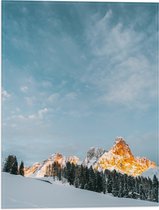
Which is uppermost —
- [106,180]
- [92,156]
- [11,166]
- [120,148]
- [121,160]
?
[11,166]

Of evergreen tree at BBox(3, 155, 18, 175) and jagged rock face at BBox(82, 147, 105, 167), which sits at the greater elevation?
evergreen tree at BBox(3, 155, 18, 175)

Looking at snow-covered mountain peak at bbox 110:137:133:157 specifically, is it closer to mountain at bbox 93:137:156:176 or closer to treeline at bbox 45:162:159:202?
mountain at bbox 93:137:156:176

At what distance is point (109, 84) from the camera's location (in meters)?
6.17

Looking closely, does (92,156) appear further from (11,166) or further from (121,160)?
(11,166)

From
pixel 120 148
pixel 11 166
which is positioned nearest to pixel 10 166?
pixel 11 166

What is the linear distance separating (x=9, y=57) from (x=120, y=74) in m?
2.38

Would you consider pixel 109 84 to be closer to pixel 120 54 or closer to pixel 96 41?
pixel 120 54

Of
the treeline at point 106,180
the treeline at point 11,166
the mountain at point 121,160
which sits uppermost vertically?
the treeline at point 11,166

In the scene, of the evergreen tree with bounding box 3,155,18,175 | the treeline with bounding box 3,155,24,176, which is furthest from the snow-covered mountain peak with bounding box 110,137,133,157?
the evergreen tree with bounding box 3,155,18,175

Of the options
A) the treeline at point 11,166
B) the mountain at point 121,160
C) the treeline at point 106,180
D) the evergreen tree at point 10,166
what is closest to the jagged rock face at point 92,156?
the mountain at point 121,160

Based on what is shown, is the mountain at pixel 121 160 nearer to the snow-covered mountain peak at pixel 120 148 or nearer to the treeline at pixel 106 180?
the snow-covered mountain peak at pixel 120 148

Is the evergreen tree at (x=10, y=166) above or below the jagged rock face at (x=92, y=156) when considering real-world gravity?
above

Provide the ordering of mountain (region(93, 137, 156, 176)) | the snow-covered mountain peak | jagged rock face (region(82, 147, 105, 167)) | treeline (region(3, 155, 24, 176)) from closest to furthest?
treeline (region(3, 155, 24, 176)) → mountain (region(93, 137, 156, 176)) → jagged rock face (region(82, 147, 105, 167)) → the snow-covered mountain peak

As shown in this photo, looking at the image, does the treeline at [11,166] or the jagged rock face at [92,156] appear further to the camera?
the jagged rock face at [92,156]
